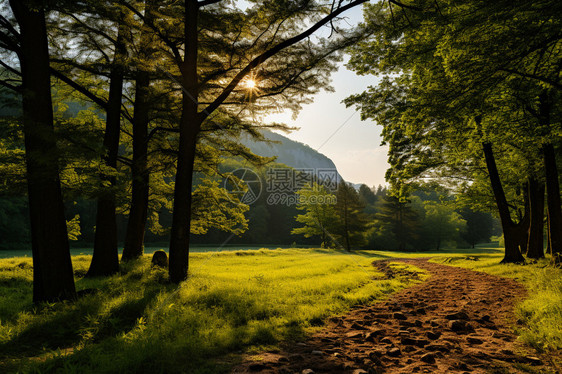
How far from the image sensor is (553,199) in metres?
11.3

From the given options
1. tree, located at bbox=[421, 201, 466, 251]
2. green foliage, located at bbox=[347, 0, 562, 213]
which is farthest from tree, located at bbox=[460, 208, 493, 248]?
green foliage, located at bbox=[347, 0, 562, 213]

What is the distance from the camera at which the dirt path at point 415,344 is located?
129 inches

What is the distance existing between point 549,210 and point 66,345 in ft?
56.1

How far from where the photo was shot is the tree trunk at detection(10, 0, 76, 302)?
6129mm

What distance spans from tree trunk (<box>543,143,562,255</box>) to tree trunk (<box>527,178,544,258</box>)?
5325mm

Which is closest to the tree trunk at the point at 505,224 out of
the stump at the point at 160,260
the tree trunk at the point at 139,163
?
the tree trunk at the point at 139,163

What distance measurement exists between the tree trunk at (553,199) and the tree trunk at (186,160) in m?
14.9

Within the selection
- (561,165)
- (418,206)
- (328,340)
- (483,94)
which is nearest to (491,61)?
(483,94)

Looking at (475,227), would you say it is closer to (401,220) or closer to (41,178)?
(401,220)

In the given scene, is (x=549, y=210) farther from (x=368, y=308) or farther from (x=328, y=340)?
(x=328, y=340)

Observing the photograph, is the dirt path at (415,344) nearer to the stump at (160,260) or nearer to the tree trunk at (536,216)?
the stump at (160,260)

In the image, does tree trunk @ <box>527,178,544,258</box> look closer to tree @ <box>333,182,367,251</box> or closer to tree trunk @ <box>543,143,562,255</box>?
tree trunk @ <box>543,143,562,255</box>

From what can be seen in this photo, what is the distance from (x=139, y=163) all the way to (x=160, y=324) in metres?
7.83

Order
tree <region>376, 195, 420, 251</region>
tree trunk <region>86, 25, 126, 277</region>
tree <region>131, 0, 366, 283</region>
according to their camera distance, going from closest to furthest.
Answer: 1. tree <region>131, 0, 366, 283</region>
2. tree trunk <region>86, 25, 126, 277</region>
3. tree <region>376, 195, 420, 251</region>
